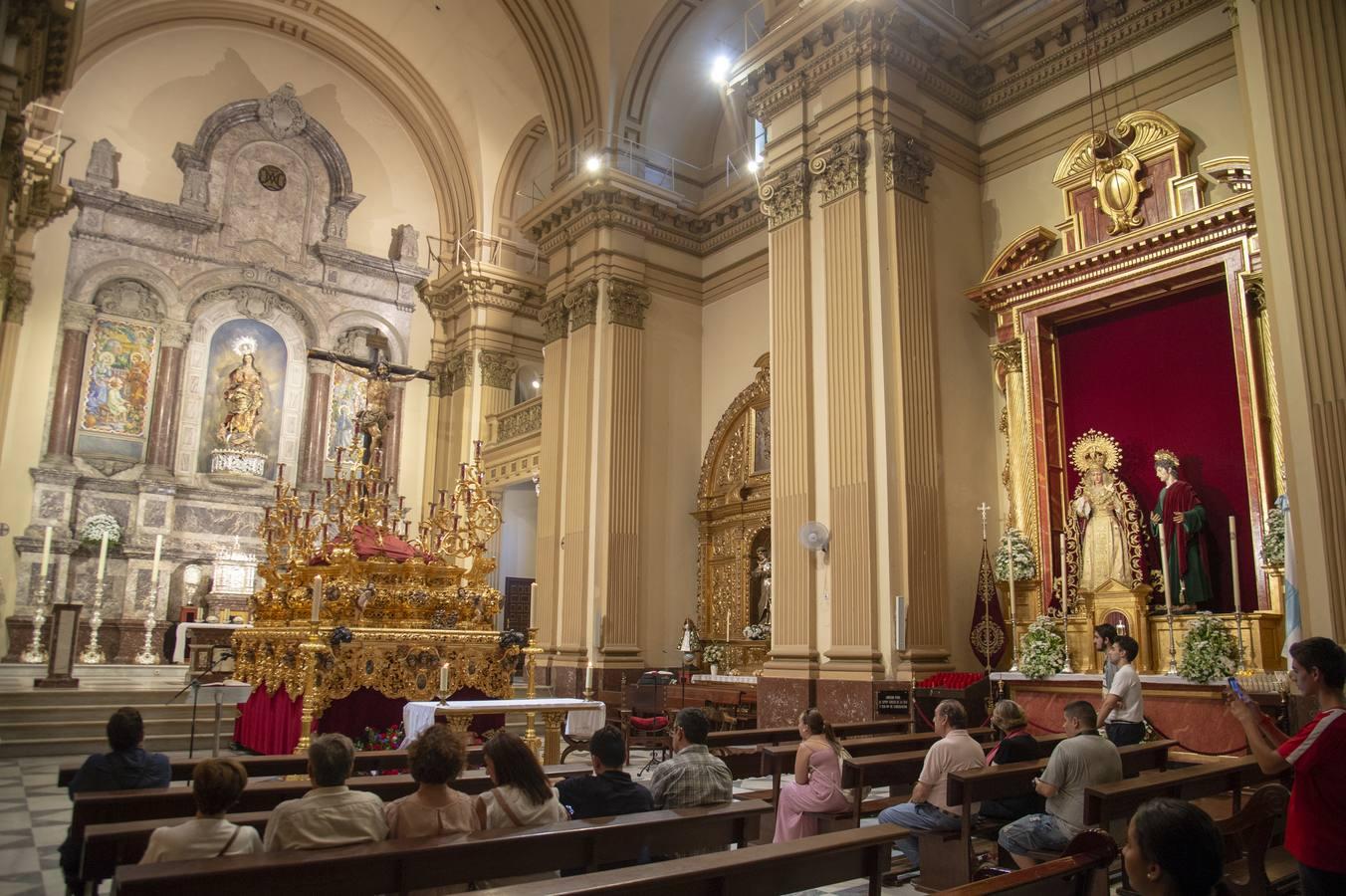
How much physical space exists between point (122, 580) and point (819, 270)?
540 inches

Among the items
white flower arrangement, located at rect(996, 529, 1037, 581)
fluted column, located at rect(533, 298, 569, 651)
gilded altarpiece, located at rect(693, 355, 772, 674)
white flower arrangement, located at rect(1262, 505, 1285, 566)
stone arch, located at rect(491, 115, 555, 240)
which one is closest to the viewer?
white flower arrangement, located at rect(1262, 505, 1285, 566)

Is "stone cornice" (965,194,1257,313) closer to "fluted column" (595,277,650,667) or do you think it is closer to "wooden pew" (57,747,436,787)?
"fluted column" (595,277,650,667)

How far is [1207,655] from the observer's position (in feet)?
25.4

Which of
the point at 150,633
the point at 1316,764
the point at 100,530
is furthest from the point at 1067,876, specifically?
the point at 100,530

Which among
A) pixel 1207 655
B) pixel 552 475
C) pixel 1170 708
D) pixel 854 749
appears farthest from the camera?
pixel 552 475

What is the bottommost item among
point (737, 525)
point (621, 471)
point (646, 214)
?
point (737, 525)

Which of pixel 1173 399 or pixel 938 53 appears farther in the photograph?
pixel 938 53

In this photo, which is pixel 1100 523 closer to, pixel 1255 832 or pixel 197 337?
pixel 1255 832

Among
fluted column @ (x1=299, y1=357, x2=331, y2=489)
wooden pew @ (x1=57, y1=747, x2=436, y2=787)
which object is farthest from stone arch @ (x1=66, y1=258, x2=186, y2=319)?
wooden pew @ (x1=57, y1=747, x2=436, y2=787)

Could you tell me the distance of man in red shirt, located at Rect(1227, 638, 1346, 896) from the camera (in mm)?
3066

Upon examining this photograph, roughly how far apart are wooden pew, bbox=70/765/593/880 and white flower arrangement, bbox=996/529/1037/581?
288 inches

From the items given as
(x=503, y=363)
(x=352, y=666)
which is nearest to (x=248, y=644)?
(x=352, y=666)

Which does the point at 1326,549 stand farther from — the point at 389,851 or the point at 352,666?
the point at 352,666

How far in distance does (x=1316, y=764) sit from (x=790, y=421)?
8309 millimetres
